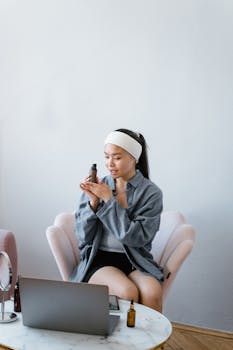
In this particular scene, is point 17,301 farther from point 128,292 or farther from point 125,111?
point 125,111

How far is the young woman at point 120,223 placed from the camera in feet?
7.69

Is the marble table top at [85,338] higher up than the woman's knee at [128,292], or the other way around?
the marble table top at [85,338]

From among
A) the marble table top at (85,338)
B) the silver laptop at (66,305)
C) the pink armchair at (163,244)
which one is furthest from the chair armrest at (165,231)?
the silver laptop at (66,305)

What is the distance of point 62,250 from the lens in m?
2.54

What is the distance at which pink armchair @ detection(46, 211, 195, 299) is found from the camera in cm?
243

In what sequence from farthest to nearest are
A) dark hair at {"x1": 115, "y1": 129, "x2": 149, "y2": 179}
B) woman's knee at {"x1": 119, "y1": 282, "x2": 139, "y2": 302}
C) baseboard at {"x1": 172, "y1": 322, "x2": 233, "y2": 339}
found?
baseboard at {"x1": 172, "y1": 322, "x2": 233, "y2": 339}, dark hair at {"x1": 115, "y1": 129, "x2": 149, "y2": 179}, woman's knee at {"x1": 119, "y1": 282, "x2": 139, "y2": 302}

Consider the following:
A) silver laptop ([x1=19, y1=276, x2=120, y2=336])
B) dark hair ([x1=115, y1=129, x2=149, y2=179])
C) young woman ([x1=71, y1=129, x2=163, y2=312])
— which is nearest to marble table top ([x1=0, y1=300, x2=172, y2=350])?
silver laptop ([x1=19, y1=276, x2=120, y2=336])

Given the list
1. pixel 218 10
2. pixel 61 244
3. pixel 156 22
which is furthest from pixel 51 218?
pixel 218 10

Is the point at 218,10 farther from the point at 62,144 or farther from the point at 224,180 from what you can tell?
the point at 62,144

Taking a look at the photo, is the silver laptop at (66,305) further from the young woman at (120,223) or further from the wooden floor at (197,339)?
the wooden floor at (197,339)

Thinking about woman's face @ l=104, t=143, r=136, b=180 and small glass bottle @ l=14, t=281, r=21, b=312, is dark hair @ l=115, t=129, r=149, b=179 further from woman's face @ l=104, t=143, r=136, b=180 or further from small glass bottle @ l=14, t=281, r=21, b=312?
small glass bottle @ l=14, t=281, r=21, b=312

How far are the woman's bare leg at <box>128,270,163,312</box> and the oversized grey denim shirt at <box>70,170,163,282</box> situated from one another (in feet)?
0.32

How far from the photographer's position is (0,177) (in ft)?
11.7

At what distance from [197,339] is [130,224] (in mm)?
978
